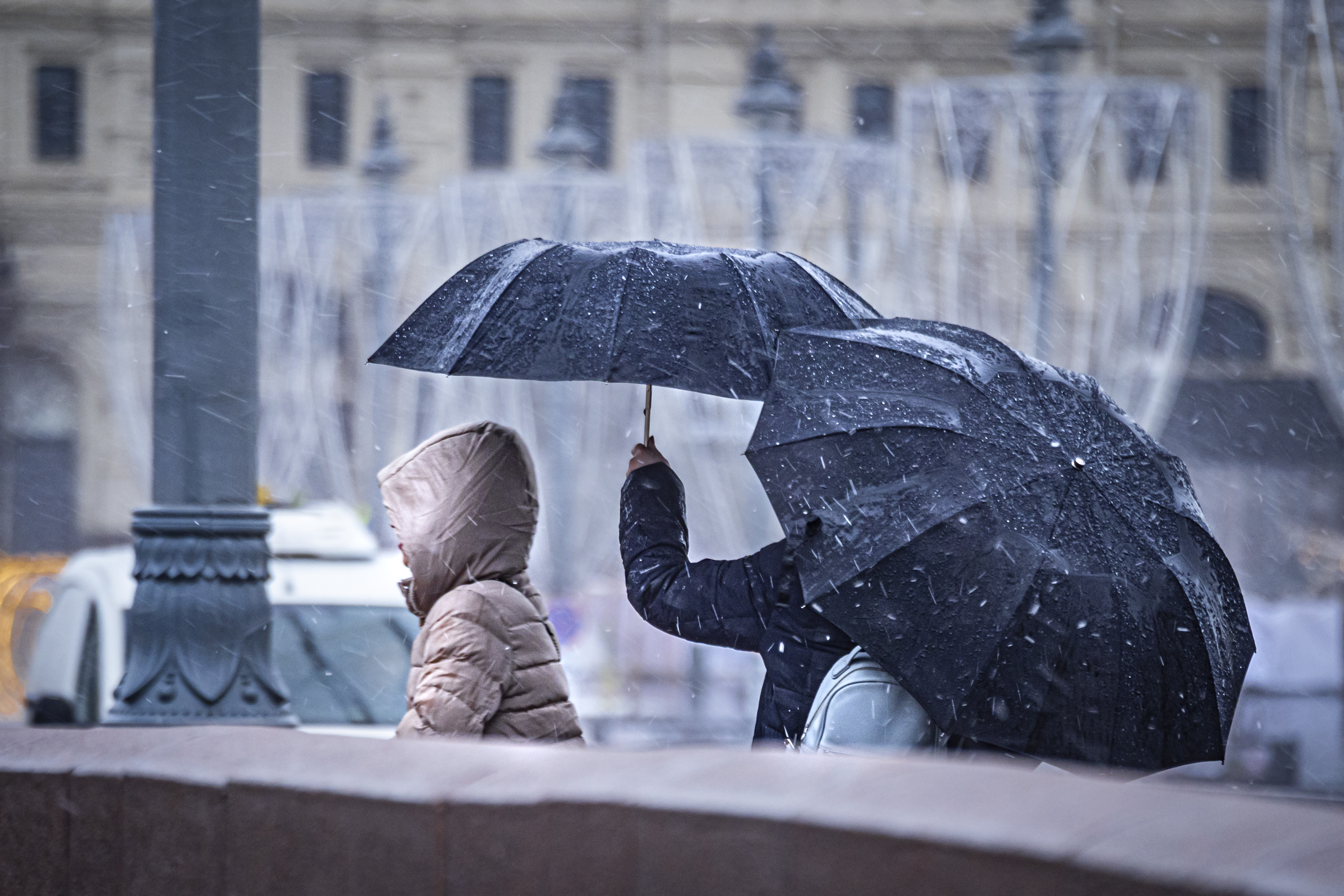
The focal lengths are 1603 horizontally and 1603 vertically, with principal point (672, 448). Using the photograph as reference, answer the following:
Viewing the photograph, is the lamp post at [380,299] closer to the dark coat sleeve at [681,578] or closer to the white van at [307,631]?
the white van at [307,631]

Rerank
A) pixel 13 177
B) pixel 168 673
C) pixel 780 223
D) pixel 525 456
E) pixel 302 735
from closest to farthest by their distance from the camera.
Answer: pixel 302 735
pixel 525 456
pixel 168 673
pixel 780 223
pixel 13 177

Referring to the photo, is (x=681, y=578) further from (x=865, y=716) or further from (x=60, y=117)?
(x=60, y=117)

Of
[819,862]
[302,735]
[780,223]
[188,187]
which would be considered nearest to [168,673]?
[188,187]

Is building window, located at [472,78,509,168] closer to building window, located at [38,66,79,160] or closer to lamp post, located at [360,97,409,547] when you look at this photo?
lamp post, located at [360,97,409,547]

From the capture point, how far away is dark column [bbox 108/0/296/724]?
4.10 m

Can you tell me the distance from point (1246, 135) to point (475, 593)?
2519cm

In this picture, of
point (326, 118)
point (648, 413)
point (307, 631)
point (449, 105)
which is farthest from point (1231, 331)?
point (648, 413)

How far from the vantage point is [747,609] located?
9.43 feet

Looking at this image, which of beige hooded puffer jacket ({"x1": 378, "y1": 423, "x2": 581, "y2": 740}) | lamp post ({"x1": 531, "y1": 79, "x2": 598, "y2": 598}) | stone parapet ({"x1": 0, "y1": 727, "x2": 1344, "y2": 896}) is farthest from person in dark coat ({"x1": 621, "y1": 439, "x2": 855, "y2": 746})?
lamp post ({"x1": 531, "y1": 79, "x2": 598, "y2": 598})

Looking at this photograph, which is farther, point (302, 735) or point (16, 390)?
point (16, 390)

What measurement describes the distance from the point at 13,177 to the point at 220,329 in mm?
24598

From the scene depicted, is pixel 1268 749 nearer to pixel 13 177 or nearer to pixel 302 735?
pixel 302 735

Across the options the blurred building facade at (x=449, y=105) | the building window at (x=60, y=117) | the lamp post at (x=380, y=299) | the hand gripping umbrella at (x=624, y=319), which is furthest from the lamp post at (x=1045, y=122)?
the building window at (x=60, y=117)

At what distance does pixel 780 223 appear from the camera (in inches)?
497
